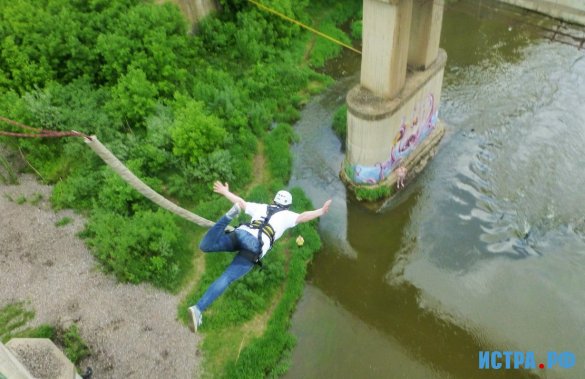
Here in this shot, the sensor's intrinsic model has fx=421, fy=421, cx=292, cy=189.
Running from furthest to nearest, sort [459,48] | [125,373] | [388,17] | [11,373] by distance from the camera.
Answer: [459,48], [388,17], [125,373], [11,373]

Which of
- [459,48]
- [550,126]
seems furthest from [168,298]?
[459,48]

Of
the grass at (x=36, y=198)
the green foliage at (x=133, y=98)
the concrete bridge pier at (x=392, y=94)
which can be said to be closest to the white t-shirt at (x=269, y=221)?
the concrete bridge pier at (x=392, y=94)

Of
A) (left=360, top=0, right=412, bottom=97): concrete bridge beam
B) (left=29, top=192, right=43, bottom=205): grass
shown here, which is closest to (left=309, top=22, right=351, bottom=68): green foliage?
(left=360, top=0, right=412, bottom=97): concrete bridge beam

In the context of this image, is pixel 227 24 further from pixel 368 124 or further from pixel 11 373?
pixel 11 373

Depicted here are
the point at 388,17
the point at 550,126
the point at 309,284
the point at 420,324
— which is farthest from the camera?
the point at 550,126

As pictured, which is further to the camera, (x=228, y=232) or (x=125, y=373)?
(x=125, y=373)

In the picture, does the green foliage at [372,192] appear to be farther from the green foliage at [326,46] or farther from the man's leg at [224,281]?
the green foliage at [326,46]

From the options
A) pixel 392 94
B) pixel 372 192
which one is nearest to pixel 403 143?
pixel 372 192
